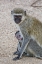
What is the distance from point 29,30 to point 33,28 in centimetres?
10

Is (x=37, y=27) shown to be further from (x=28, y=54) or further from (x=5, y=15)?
(x=5, y=15)

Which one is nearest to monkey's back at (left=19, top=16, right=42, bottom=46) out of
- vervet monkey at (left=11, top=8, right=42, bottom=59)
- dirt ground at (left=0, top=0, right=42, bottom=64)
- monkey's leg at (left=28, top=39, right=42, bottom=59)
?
vervet monkey at (left=11, top=8, right=42, bottom=59)

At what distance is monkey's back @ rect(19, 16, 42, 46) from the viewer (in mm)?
7586

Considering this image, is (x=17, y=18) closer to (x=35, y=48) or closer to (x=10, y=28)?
(x=35, y=48)

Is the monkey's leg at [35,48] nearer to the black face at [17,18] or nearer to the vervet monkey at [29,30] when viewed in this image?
the vervet monkey at [29,30]

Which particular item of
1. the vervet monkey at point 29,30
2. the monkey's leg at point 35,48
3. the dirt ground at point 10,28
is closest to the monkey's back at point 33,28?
the vervet monkey at point 29,30

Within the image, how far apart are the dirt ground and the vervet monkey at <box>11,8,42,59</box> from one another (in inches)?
9.6

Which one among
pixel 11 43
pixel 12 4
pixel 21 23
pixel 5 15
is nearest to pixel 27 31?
pixel 21 23

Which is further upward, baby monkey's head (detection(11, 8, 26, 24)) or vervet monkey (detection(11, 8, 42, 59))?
baby monkey's head (detection(11, 8, 26, 24))

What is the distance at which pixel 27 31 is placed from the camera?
7.60 metres

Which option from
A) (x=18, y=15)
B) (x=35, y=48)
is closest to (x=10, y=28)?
(x=35, y=48)

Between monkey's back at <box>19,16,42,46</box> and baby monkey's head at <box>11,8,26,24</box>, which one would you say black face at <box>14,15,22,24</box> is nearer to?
baby monkey's head at <box>11,8,26,24</box>

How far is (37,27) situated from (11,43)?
4.51 feet

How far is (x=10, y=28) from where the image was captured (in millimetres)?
9961
